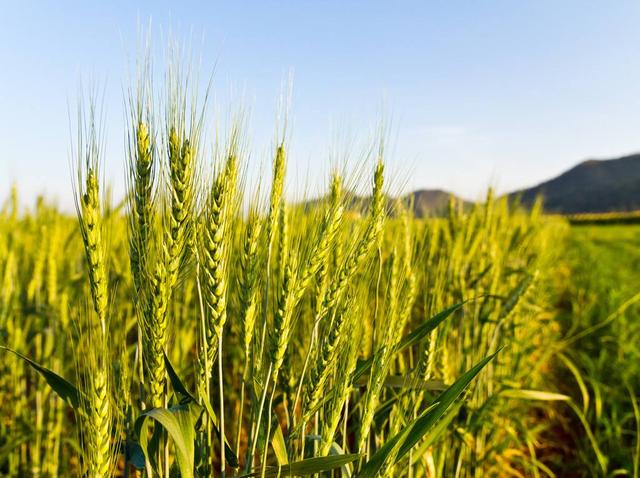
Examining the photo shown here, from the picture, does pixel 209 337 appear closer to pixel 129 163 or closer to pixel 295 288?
pixel 295 288

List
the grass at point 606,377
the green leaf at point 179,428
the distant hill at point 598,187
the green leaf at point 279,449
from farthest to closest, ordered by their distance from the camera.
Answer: the distant hill at point 598,187 < the grass at point 606,377 < the green leaf at point 279,449 < the green leaf at point 179,428

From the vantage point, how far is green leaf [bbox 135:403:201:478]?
0.78m

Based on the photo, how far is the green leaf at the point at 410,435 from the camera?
849mm

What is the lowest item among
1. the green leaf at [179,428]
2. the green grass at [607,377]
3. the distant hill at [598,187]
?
the green grass at [607,377]

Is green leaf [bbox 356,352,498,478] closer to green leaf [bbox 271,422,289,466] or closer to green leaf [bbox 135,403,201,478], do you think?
green leaf [bbox 271,422,289,466]

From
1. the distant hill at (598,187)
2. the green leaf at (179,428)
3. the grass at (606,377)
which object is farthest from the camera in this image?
the distant hill at (598,187)

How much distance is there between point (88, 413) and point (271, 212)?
1.53 ft

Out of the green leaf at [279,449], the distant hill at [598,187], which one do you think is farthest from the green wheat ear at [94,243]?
the distant hill at [598,187]

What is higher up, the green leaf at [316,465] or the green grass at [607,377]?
the green leaf at [316,465]

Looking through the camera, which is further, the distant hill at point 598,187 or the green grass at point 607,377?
the distant hill at point 598,187

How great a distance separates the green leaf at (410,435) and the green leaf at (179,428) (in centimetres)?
30

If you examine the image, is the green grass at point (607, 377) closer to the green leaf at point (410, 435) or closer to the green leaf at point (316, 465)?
the green leaf at point (410, 435)

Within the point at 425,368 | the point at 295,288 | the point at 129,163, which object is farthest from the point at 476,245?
the point at 129,163

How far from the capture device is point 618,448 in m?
2.46
